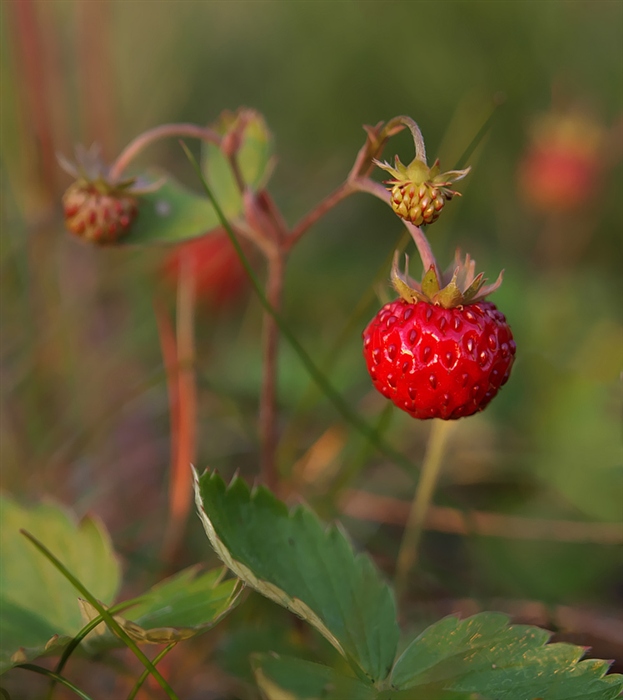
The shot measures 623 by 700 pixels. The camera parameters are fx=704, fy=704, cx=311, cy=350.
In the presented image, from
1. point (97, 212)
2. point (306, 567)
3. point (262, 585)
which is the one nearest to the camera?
point (262, 585)

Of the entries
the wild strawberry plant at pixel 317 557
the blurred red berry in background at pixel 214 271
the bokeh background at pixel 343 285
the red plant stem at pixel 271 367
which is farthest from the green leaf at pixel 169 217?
the blurred red berry in background at pixel 214 271

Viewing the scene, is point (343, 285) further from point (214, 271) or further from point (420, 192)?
point (420, 192)

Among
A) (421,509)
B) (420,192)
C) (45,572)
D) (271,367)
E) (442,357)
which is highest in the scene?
(420,192)

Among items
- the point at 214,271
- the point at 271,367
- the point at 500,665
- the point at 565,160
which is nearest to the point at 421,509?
the point at 271,367

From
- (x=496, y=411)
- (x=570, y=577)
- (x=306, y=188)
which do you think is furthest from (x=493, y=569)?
(x=306, y=188)

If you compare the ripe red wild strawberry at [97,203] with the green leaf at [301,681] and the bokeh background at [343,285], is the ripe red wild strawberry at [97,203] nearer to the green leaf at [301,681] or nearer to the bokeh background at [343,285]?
the bokeh background at [343,285]

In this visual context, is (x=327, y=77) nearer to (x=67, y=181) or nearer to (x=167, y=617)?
(x=67, y=181)
